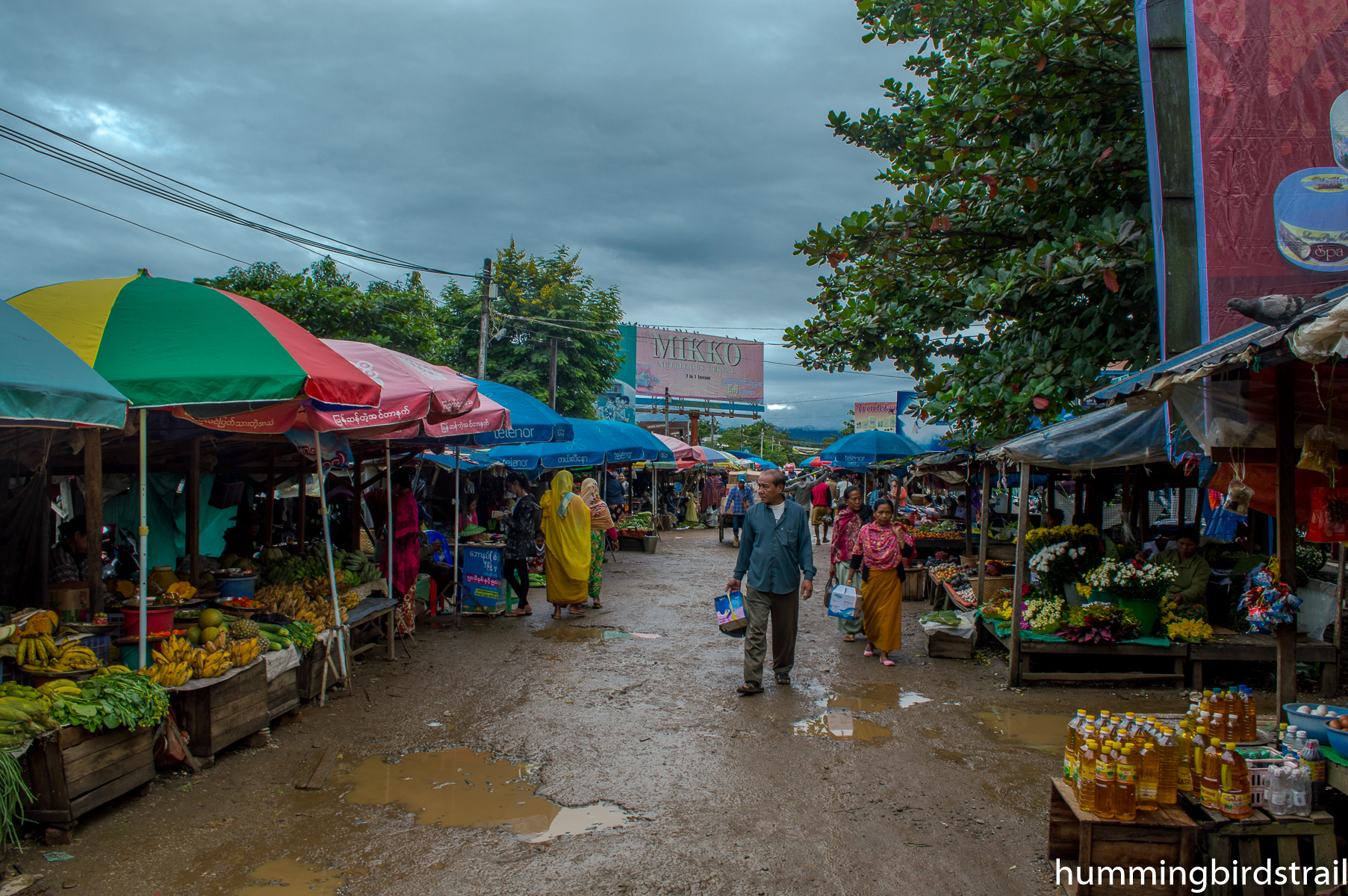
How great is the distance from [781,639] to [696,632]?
8.84ft

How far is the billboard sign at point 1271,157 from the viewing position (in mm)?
5238

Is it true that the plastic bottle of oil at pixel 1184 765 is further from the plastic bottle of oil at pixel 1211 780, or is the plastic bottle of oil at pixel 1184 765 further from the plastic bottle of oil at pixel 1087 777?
the plastic bottle of oil at pixel 1087 777

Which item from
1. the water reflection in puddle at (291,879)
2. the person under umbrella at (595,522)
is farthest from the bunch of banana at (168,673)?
the person under umbrella at (595,522)

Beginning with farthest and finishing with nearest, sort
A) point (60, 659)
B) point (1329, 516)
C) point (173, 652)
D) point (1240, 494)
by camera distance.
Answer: point (173, 652) < point (60, 659) < point (1240, 494) < point (1329, 516)

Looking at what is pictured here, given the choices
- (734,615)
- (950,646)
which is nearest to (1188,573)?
(950,646)

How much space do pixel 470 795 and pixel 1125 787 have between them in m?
3.54

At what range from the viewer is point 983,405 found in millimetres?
7176

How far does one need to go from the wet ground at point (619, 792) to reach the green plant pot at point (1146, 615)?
0.56m

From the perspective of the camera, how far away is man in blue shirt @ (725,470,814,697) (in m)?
7.09

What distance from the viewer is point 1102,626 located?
24.5 ft

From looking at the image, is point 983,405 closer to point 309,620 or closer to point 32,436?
point 309,620

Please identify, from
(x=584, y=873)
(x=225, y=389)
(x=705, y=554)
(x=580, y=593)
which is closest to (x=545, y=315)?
(x=705, y=554)

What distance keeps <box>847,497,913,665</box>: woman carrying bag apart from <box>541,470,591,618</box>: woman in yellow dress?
379 cm

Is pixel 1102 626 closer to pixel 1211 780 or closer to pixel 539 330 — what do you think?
pixel 1211 780
